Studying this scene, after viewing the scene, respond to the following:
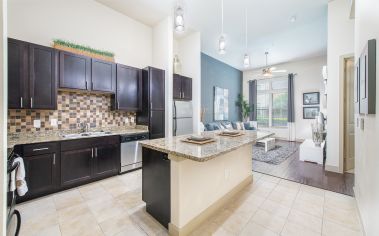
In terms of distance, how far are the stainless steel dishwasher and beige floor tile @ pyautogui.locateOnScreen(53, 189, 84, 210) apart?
83 cm

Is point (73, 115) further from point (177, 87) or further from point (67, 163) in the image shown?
point (177, 87)

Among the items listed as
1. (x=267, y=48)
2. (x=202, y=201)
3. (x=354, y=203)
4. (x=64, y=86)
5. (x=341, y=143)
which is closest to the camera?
(x=202, y=201)

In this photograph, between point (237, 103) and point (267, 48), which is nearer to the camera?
point (267, 48)

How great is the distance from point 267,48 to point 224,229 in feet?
19.1

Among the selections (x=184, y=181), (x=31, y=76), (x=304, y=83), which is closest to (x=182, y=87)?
(x=31, y=76)

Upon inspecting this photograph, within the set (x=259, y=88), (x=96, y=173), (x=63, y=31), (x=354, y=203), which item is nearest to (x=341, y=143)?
(x=354, y=203)

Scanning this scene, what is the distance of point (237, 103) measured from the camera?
26.1ft

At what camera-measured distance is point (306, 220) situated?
183cm

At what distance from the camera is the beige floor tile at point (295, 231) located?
1622 millimetres

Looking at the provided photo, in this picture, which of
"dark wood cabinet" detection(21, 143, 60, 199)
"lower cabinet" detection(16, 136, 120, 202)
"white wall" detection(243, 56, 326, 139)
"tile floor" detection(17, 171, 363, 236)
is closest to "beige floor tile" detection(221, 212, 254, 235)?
"tile floor" detection(17, 171, 363, 236)

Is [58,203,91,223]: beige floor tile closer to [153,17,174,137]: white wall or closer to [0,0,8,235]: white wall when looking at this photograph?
[0,0,8,235]: white wall

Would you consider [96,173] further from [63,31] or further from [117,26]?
[117,26]

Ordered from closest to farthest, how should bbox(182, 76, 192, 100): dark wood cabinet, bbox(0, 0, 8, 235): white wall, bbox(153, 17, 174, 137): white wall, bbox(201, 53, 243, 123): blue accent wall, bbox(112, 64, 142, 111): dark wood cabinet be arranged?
bbox(0, 0, 8, 235): white wall → bbox(112, 64, 142, 111): dark wood cabinet → bbox(153, 17, 174, 137): white wall → bbox(182, 76, 192, 100): dark wood cabinet → bbox(201, 53, 243, 123): blue accent wall

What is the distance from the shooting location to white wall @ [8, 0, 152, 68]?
2576 millimetres
